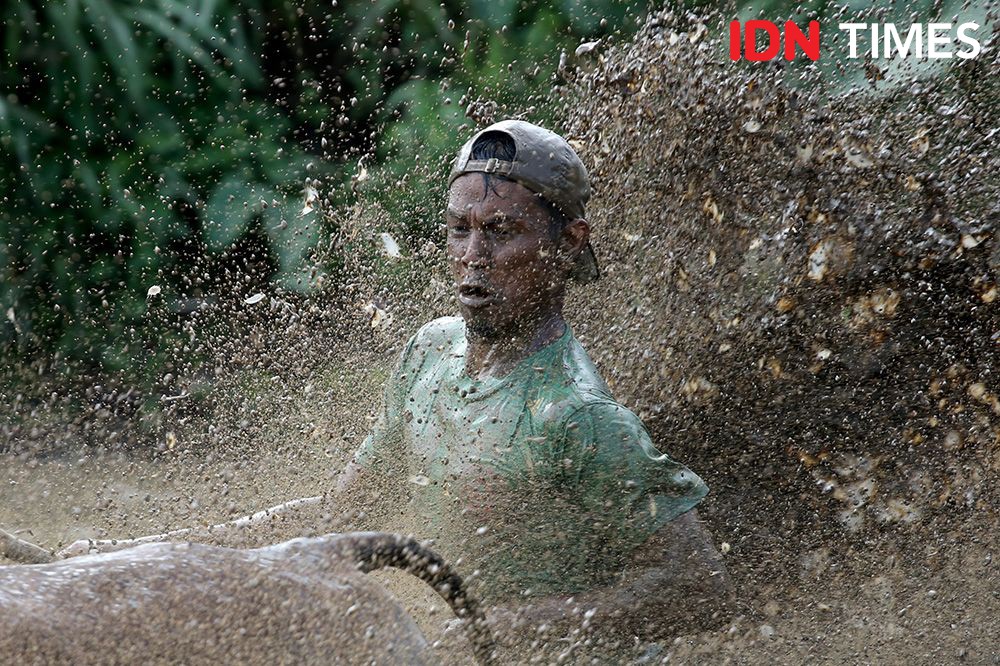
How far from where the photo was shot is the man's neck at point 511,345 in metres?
2.92

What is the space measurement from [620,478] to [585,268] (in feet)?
1.81

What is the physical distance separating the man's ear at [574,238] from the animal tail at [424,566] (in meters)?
0.85

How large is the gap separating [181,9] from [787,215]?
96.0 inches

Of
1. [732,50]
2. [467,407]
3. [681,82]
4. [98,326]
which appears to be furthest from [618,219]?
[98,326]

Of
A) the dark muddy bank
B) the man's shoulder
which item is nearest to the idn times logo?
the dark muddy bank

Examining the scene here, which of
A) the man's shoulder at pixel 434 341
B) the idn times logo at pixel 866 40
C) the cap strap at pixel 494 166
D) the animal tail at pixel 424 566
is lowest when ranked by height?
the animal tail at pixel 424 566

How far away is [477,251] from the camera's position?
9.41 ft

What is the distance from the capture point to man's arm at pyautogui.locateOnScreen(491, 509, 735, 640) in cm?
275

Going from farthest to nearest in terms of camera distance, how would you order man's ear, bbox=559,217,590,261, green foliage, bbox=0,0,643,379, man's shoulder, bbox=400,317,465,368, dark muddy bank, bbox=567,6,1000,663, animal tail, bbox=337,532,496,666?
green foliage, bbox=0,0,643,379, dark muddy bank, bbox=567,6,1000,663, man's shoulder, bbox=400,317,465,368, man's ear, bbox=559,217,590,261, animal tail, bbox=337,532,496,666

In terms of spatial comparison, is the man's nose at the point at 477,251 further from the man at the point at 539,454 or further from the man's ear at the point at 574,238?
the man's ear at the point at 574,238

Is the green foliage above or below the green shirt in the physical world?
above

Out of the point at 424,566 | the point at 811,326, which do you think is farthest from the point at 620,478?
the point at 811,326

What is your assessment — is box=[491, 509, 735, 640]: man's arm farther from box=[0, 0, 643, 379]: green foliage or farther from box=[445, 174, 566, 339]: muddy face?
box=[0, 0, 643, 379]: green foliage

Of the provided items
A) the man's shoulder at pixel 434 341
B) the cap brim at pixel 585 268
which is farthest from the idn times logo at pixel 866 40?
the man's shoulder at pixel 434 341
